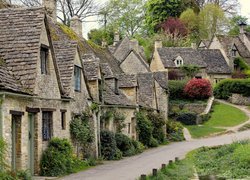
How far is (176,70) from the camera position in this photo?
76.5 meters


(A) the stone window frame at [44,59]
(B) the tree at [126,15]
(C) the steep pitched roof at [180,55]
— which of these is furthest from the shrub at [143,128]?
(B) the tree at [126,15]

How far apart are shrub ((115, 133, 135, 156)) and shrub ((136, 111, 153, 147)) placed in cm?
675

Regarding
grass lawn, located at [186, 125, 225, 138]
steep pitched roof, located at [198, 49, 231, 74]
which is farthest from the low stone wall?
grass lawn, located at [186, 125, 225, 138]

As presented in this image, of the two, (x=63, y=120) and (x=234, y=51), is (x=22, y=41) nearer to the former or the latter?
(x=63, y=120)

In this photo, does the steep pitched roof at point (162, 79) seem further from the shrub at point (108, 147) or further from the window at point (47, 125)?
the window at point (47, 125)

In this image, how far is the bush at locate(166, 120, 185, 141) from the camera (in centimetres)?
5022

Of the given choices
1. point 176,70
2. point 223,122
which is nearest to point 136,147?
point 223,122

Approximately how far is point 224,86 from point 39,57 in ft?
169

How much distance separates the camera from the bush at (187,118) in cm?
5919

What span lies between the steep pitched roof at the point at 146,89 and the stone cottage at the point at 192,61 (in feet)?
86.8

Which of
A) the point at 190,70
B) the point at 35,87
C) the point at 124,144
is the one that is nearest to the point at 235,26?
the point at 190,70

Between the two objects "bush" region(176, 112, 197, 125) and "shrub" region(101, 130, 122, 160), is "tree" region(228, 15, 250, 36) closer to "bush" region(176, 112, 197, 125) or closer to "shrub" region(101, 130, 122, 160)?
"bush" region(176, 112, 197, 125)

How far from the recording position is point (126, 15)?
326 feet

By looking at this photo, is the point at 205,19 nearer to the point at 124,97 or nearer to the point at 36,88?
the point at 124,97
